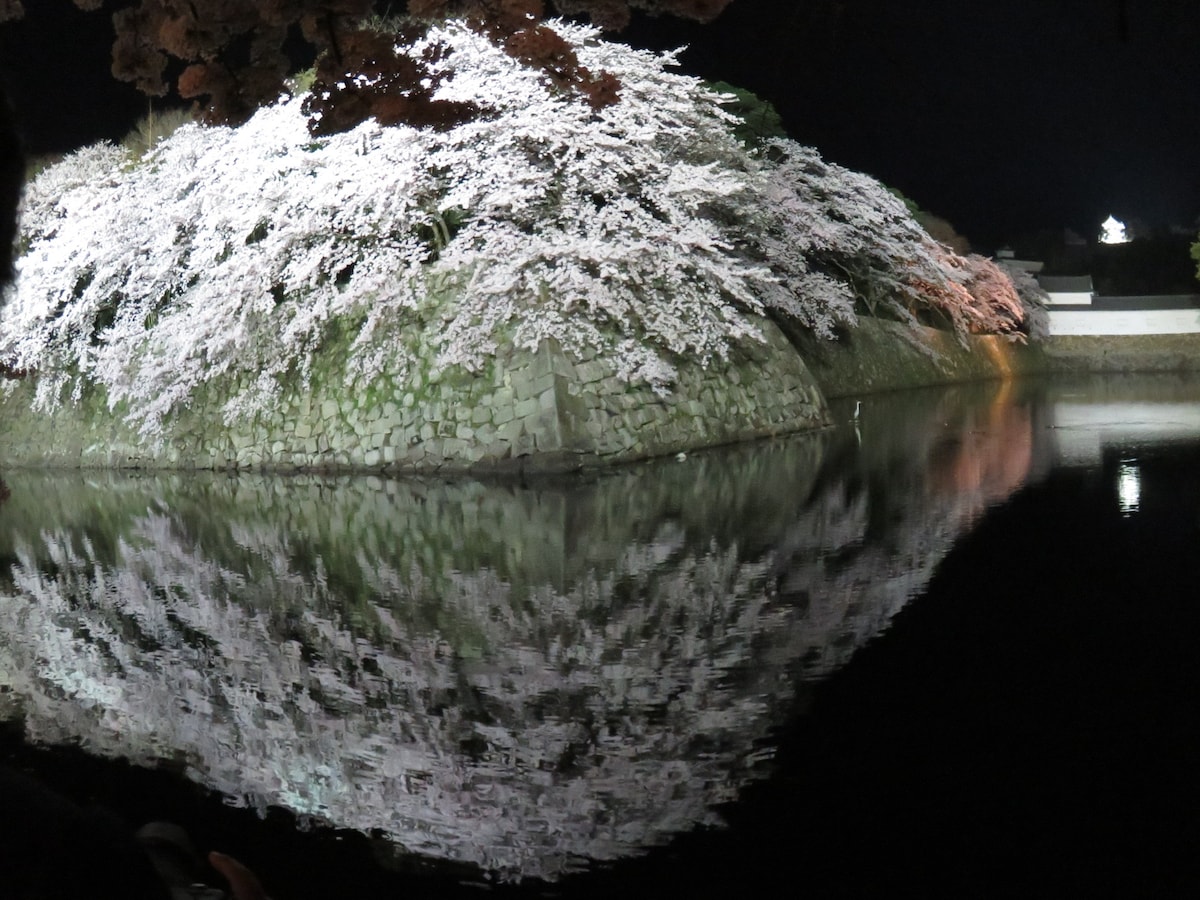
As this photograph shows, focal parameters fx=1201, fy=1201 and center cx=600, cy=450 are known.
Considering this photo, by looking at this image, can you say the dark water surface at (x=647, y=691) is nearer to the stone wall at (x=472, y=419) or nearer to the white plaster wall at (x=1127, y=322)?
the stone wall at (x=472, y=419)

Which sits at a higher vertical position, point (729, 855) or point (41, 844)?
point (41, 844)

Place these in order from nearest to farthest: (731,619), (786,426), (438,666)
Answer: (438,666), (731,619), (786,426)

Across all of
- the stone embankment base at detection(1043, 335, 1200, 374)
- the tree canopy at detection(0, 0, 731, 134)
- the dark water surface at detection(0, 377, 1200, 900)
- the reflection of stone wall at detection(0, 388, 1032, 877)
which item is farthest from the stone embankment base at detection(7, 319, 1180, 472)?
the stone embankment base at detection(1043, 335, 1200, 374)

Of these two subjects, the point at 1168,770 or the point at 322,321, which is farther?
the point at 322,321

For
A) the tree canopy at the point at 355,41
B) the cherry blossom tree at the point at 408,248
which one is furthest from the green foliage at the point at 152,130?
the tree canopy at the point at 355,41

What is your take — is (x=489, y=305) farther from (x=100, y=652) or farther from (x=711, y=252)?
(x=100, y=652)

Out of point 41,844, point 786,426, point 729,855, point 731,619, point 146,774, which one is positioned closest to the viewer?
point 41,844

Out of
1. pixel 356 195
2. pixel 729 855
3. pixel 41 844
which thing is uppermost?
pixel 356 195

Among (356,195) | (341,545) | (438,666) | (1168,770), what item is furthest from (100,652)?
(356,195)
